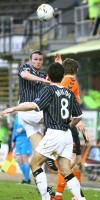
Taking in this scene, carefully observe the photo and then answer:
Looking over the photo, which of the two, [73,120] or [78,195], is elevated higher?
[73,120]

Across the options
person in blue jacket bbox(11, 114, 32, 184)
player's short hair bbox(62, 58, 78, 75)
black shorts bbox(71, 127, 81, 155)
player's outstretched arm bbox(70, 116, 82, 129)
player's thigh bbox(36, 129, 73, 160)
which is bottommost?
person in blue jacket bbox(11, 114, 32, 184)

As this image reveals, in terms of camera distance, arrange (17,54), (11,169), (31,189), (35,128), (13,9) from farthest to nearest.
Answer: (13,9) → (17,54) → (11,169) → (31,189) → (35,128)

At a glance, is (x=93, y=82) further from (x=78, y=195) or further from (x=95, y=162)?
(x=78, y=195)

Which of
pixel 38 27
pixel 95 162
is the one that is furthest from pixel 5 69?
pixel 95 162

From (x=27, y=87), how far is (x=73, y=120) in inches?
51.0

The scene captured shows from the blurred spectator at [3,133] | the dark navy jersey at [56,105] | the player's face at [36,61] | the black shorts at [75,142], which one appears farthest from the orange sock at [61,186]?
the blurred spectator at [3,133]

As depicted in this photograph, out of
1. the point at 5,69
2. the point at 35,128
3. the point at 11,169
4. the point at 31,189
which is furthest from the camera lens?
the point at 5,69

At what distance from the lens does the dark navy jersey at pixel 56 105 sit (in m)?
9.63

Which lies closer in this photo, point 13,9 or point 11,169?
point 11,169

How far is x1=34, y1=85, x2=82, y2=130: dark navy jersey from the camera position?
963 centimetres

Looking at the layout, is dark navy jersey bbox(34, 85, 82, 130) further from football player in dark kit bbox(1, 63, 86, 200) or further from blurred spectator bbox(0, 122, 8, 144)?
blurred spectator bbox(0, 122, 8, 144)

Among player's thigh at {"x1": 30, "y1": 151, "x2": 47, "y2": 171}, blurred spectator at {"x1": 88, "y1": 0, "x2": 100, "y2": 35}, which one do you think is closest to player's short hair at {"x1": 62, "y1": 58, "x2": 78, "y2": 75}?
player's thigh at {"x1": 30, "y1": 151, "x2": 47, "y2": 171}

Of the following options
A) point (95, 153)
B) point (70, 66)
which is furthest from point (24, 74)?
point (95, 153)

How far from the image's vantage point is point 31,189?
12930 mm
